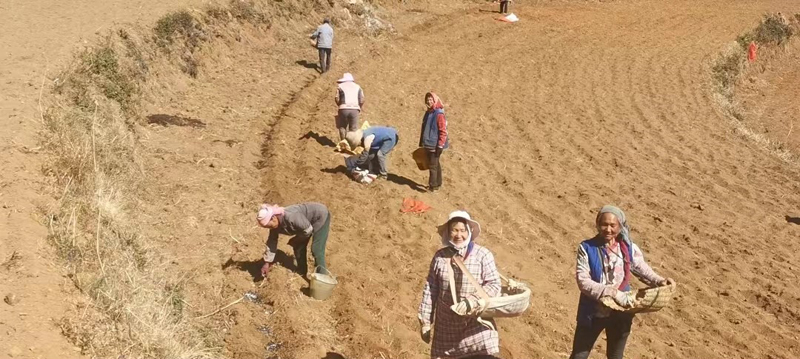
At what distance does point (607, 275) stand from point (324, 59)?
1275 centimetres

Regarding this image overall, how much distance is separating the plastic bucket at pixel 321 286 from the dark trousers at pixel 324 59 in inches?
393

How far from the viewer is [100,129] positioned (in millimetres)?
10055

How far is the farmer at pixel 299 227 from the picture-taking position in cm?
754

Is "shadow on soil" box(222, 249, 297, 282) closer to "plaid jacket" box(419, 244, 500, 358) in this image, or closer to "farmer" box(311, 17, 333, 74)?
"plaid jacket" box(419, 244, 500, 358)

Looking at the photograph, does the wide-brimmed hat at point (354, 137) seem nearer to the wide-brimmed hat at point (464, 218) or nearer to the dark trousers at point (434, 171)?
the dark trousers at point (434, 171)

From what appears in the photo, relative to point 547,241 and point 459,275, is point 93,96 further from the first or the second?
point 459,275

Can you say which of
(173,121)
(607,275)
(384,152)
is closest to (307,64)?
(173,121)

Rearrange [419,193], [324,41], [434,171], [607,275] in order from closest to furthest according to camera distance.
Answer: [607,275] < [434,171] < [419,193] < [324,41]

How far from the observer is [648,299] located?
5.43 m

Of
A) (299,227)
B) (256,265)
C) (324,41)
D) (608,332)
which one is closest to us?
(608,332)

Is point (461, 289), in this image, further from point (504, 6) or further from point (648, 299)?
point (504, 6)

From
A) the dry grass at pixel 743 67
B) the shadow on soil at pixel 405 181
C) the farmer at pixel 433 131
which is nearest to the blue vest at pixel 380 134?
the farmer at pixel 433 131

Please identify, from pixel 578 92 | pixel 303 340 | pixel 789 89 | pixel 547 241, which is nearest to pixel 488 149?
pixel 547 241

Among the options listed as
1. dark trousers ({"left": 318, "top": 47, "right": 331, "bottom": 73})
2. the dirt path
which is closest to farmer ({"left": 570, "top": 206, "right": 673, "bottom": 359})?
the dirt path
